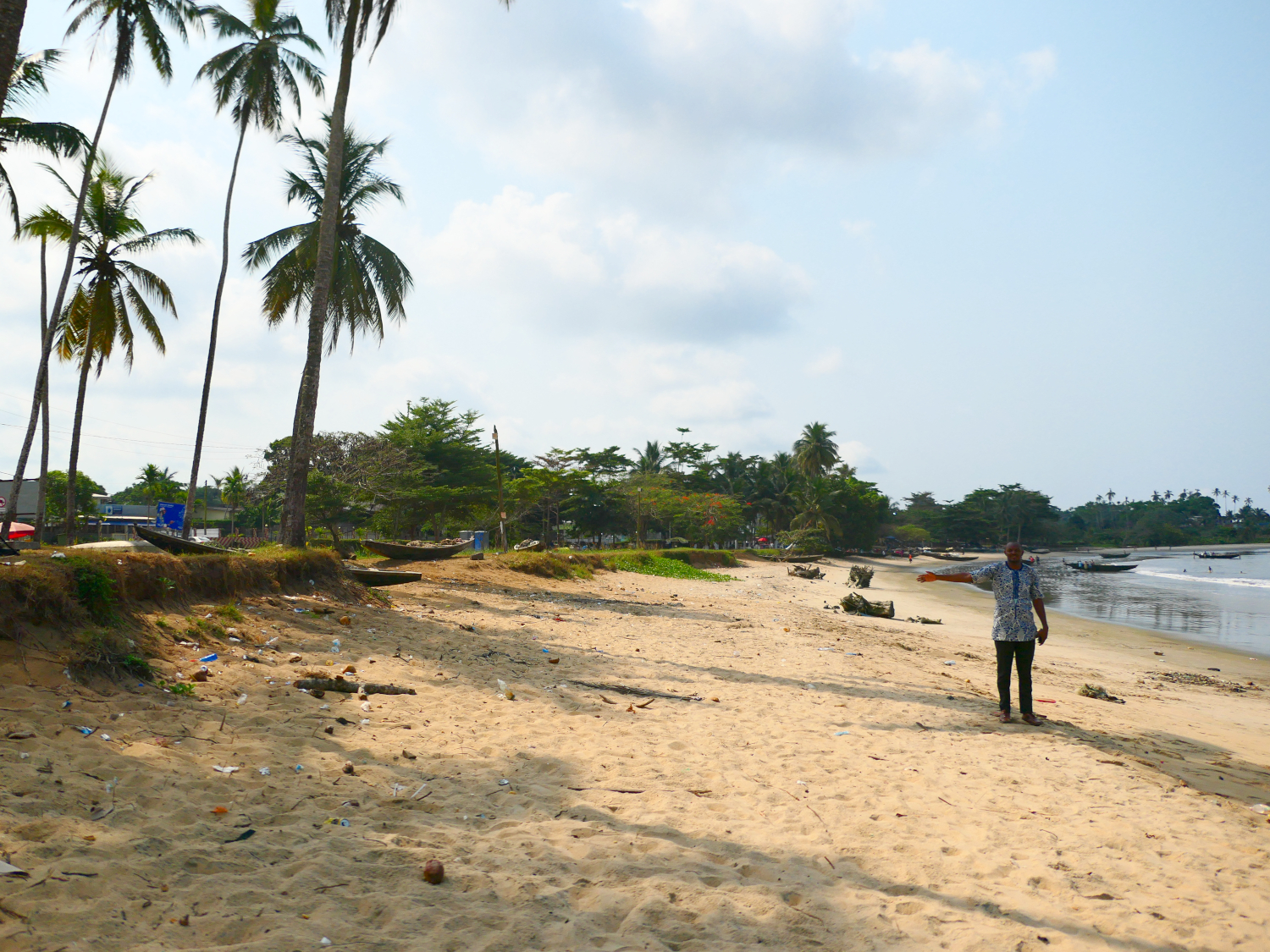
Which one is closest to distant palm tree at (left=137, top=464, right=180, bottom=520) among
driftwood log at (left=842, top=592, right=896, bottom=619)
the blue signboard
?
the blue signboard

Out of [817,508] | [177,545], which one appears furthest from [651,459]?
[177,545]

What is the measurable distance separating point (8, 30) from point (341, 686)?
258 inches

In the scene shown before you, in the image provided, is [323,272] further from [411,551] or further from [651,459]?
[651,459]

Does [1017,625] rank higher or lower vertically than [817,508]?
lower

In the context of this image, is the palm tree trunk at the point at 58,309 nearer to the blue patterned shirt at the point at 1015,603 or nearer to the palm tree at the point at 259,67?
the palm tree at the point at 259,67

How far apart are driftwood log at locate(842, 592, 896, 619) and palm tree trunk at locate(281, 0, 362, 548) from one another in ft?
48.7

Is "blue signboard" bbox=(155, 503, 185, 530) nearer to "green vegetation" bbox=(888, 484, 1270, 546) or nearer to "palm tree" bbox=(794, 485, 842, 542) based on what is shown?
"palm tree" bbox=(794, 485, 842, 542)

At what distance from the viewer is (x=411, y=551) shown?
19.5 meters

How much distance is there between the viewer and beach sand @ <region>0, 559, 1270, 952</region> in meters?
3.03

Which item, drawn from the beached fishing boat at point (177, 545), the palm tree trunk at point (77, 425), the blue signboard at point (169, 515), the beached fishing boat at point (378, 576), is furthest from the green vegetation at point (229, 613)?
the blue signboard at point (169, 515)

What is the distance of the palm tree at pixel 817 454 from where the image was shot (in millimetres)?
74438

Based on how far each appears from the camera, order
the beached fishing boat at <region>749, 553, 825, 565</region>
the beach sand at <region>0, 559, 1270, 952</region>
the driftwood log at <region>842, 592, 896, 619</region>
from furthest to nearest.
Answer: the beached fishing boat at <region>749, 553, 825, 565</region>
the driftwood log at <region>842, 592, 896, 619</region>
the beach sand at <region>0, 559, 1270, 952</region>

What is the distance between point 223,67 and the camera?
18.1m

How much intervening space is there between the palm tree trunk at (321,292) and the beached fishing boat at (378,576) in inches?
45.5
